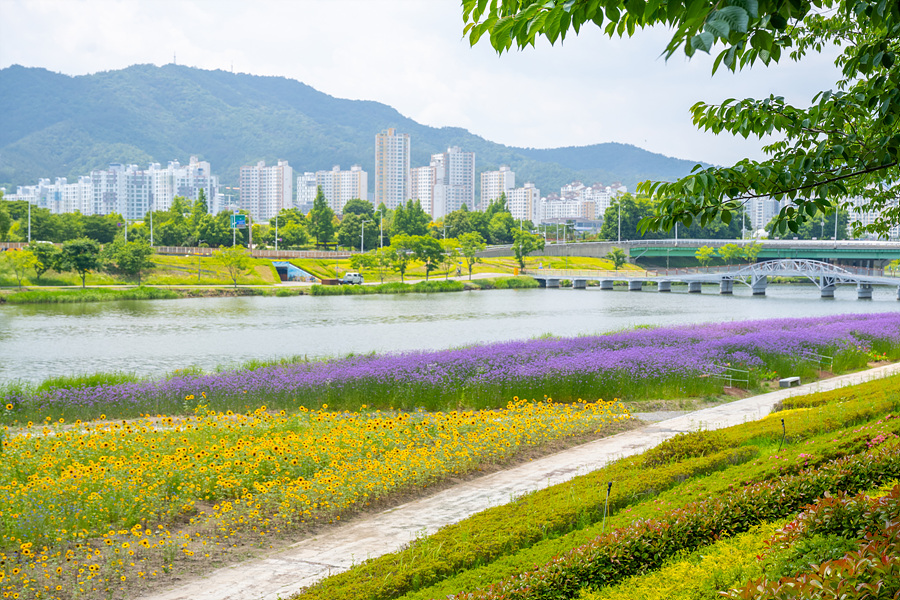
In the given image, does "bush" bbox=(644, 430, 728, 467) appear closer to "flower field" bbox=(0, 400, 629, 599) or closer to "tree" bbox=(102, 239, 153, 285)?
"flower field" bbox=(0, 400, 629, 599)

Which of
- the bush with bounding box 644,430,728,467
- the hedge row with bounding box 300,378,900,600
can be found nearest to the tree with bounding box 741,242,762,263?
the hedge row with bounding box 300,378,900,600

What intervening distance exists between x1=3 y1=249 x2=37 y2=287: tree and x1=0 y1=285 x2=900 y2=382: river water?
13634mm

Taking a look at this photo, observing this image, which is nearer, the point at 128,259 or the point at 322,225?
the point at 128,259

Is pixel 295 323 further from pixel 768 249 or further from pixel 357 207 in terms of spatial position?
pixel 357 207

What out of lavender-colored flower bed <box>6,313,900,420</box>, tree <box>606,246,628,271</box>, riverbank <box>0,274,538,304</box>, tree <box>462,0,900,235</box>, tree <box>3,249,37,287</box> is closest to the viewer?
tree <box>462,0,900,235</box>

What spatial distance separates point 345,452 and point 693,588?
234 inches

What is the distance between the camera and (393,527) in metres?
7.74

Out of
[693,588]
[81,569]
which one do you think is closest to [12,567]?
[81,569]

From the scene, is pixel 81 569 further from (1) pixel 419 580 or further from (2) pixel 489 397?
(2) pixel 489 397

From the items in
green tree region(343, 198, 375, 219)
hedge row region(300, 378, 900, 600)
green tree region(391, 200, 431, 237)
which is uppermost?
green tree region(343, 198, 375, 219)

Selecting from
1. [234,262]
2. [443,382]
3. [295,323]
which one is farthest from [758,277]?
[443,382]

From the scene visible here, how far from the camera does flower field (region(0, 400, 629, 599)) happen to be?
6.56m

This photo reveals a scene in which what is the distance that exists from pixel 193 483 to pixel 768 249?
323ft

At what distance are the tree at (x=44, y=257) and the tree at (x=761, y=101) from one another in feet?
232
